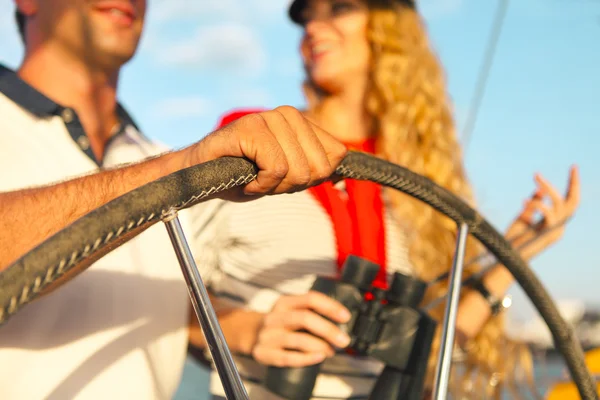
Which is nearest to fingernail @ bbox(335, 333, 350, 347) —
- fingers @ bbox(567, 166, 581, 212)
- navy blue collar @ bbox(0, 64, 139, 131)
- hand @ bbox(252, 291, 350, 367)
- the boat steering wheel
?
hand @ bbox(252, 291, 350, 367)

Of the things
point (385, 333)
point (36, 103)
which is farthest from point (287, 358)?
point (36, 103)

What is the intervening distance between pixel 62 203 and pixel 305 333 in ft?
1.62

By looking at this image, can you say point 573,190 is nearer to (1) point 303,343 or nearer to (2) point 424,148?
(2) point 424,148

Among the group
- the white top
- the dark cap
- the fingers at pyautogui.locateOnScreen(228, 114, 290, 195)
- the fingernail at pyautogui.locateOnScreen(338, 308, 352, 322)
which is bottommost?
the fingernail at pyautogui.locateOnScreen(338, 308, 352, 322)

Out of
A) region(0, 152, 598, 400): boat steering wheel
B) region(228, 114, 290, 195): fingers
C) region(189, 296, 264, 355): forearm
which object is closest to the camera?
region(0, 152, 598, 400): boat steering wheel

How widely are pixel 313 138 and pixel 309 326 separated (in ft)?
1.52

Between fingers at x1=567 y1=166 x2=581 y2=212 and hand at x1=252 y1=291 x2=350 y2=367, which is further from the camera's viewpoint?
fingers at x1=567 y1=166 x2=581 y2=212

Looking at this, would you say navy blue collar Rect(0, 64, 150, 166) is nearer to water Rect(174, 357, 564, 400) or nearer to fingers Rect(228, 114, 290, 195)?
water Rect(174, 357, 564, 400)

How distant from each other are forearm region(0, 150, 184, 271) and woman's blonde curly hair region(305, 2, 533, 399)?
98 centimetres

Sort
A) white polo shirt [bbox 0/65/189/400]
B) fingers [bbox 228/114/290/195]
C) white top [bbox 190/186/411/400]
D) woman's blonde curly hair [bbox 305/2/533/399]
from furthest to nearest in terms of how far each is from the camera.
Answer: woman's blonde curly hair [bbox 305/2/533/399], white top [bbox 190/186/411/400], white polo shirt [bbox 0/65/189/400], fingers [bbox 228/114/290/195]

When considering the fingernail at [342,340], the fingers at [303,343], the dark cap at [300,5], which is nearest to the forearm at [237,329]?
the fingers at [303,343]

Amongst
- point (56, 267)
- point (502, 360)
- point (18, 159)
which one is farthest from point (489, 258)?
point (56, 267)

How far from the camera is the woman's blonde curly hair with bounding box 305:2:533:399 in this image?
1.65 m

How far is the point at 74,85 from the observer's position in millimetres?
1238
